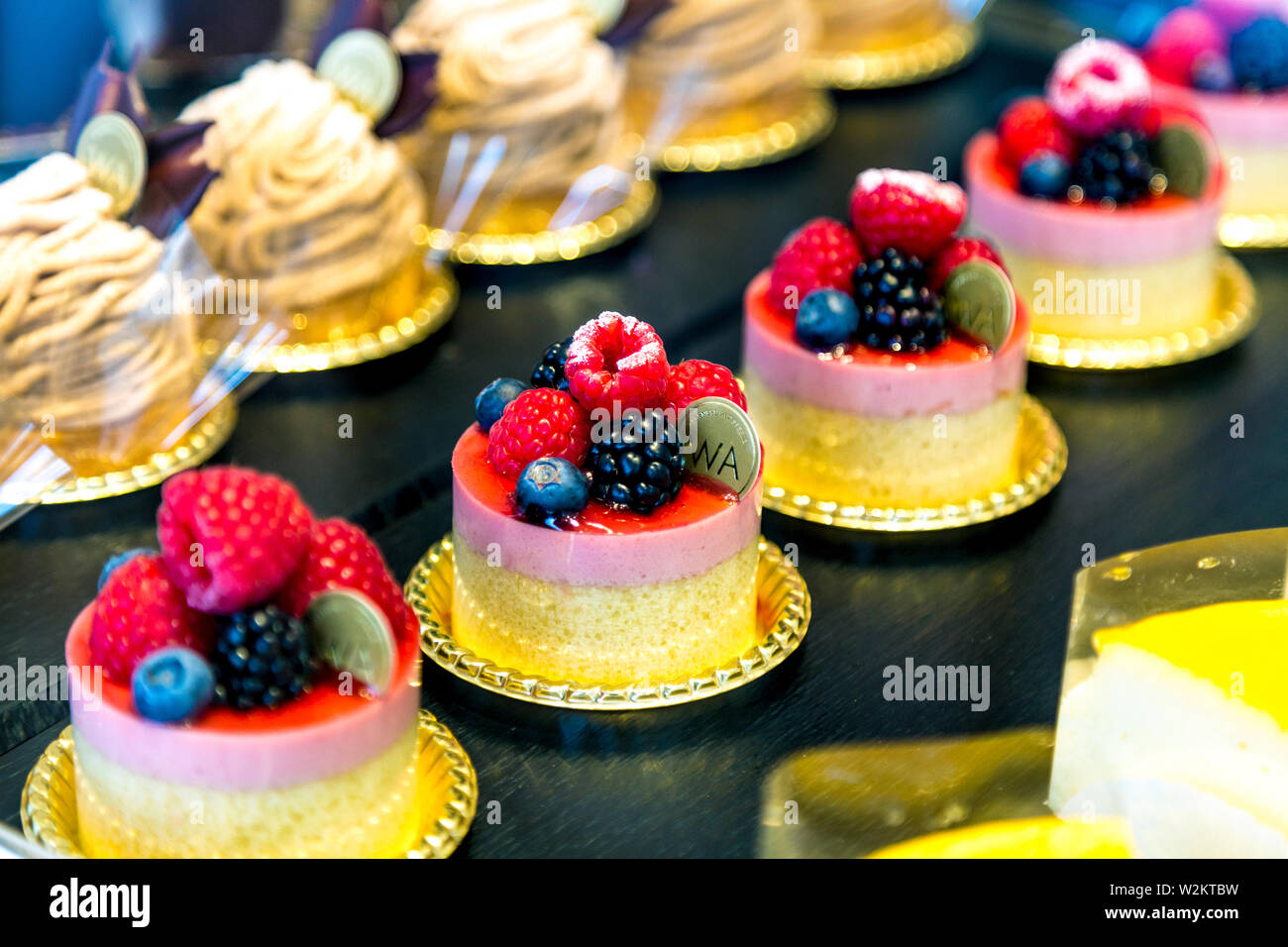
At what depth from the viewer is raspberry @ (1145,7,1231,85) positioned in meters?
3.79

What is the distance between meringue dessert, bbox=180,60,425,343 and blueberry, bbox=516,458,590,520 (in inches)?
41.6

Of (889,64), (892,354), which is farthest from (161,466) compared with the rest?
(889,64)

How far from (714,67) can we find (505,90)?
0.63 meters

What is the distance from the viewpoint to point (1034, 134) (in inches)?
129

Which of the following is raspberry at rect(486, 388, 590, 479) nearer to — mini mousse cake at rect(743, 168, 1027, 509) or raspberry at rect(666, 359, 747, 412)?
raspberry at rect(666, 359, 747, 412)

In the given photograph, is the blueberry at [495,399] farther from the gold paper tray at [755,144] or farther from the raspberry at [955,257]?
the gold paper tray at [755,144]

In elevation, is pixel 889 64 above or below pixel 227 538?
below

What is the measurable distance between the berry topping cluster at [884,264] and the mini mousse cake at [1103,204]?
506mm

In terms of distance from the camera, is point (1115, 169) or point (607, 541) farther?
point (1115, 169)

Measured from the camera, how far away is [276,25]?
14.5 feet

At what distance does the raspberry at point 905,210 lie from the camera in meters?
2.69

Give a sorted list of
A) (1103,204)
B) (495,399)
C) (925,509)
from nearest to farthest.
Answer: (495,399)
(925,509)
(1103,204)

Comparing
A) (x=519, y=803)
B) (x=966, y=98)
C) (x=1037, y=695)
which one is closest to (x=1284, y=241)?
(x=966, y=98)

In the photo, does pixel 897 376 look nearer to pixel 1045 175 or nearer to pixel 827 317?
pixel 827 317
